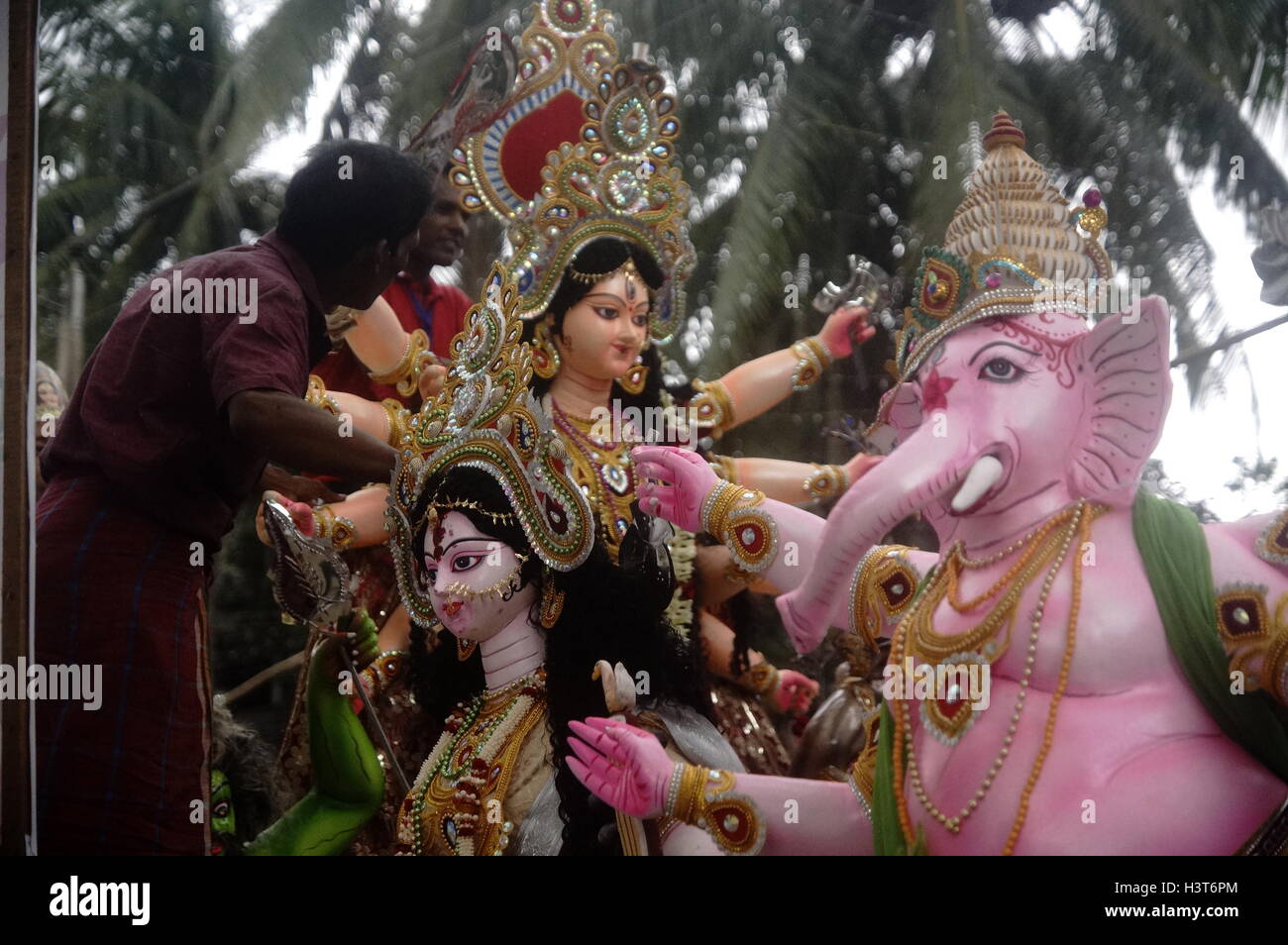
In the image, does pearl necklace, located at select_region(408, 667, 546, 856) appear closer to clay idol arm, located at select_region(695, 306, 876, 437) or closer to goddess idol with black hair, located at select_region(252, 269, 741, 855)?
goddess idol with black hair, located at select_region(252, 269, 741, 855)

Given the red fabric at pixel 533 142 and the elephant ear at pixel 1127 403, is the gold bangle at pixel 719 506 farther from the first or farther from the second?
the red fabric at pixel 533 142

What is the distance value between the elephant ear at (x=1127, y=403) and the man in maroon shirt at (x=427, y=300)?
1.76m

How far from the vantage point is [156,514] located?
9.00 ft

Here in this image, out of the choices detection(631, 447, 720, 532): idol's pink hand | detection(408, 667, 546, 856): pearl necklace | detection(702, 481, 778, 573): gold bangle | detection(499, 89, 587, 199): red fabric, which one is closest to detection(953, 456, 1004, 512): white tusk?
detection(702, 481, 778, 573): gold bangle

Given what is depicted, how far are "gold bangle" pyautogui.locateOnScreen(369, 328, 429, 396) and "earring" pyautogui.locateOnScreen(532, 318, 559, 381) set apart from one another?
1.07 ft

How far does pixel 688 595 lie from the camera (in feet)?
11.0

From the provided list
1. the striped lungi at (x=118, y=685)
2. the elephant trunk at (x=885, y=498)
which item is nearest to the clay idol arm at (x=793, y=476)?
the elephant trunk at (x=885, y=498)

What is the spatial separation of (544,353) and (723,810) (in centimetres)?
129

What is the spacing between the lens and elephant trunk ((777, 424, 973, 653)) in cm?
239

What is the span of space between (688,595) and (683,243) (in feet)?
2.66

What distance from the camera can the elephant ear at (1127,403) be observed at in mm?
2352

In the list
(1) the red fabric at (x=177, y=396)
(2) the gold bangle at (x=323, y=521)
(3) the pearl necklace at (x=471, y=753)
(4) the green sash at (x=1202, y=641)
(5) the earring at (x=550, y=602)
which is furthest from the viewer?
(2) the gold bangle at (x=323, y=521)
